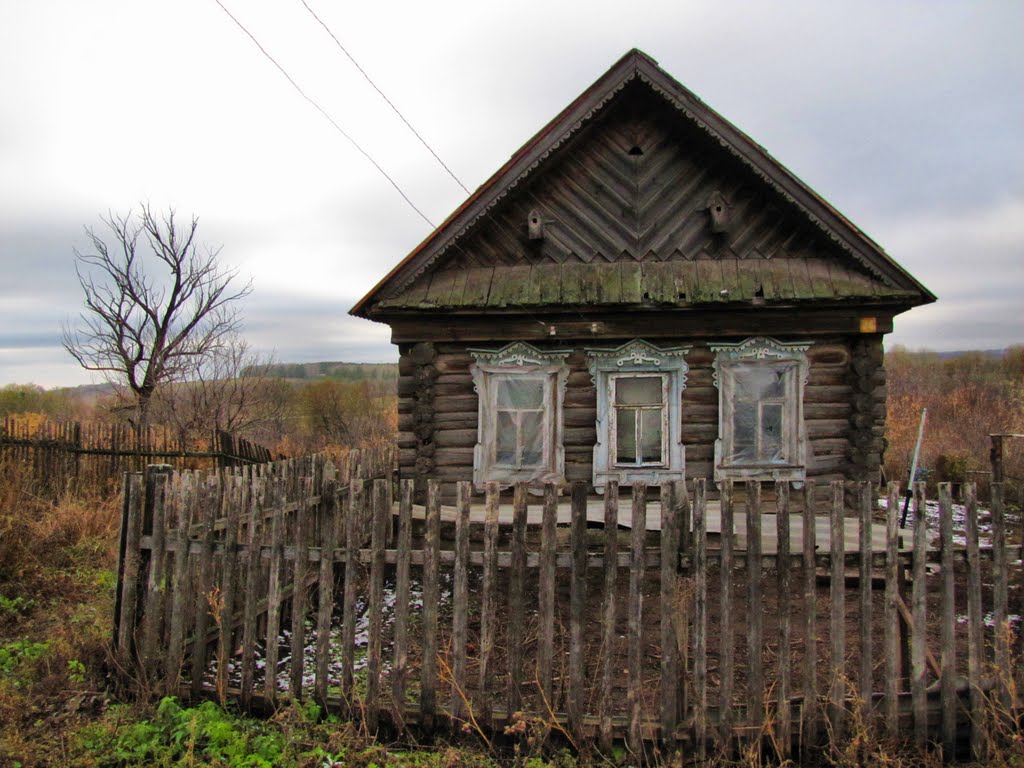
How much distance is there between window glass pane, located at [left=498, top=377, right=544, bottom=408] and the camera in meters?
9.23

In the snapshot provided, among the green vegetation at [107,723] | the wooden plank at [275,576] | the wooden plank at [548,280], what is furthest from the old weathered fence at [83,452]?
the wooden plank at [275,576]

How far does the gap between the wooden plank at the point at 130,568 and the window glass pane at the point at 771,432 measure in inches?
291

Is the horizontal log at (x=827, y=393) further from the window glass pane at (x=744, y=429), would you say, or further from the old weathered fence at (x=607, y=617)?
the old weathered fence at (x=607, y=617)

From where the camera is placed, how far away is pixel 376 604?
15.1 feet

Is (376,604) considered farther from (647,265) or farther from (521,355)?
(647,265)

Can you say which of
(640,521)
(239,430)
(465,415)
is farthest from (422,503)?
(239,430)

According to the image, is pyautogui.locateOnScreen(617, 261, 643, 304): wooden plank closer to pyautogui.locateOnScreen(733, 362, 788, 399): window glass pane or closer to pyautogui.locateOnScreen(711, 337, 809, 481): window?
pyautogui.locateOnScreen(711, 337, 809, 481): window

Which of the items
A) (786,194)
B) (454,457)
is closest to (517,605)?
(454,457)

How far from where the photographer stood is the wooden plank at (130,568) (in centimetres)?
495

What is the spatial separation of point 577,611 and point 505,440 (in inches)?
189

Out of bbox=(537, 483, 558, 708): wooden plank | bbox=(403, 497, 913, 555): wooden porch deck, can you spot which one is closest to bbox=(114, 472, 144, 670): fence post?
bbox=(403, 497, 913, 555): wooden porch deck

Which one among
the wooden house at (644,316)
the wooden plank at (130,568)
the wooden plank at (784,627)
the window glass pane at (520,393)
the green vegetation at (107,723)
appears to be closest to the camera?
the green vegetation at (107,723)

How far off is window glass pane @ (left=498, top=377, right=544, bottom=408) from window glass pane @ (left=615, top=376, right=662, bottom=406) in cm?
108

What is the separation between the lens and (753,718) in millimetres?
4301
